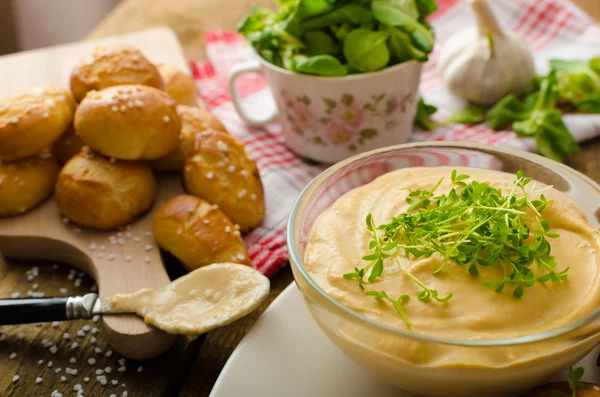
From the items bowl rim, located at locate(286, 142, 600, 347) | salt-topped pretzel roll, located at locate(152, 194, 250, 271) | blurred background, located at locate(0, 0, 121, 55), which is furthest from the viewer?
blurred background, located at locate(0, 0, 121, 55)

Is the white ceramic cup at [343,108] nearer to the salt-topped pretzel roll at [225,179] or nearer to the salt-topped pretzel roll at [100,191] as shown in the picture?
the salt-topped pretzel roll at [225,179]

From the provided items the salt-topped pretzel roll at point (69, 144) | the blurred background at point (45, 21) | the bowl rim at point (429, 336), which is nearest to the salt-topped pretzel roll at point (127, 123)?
the salt-topped pretzel roll at point (69, 144)

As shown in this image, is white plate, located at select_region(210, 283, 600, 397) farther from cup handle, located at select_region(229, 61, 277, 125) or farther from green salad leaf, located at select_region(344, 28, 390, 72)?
cup handle, located at select_region(229, 61, 277, 125)

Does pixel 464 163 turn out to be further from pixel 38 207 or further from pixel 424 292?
pixel 38 207

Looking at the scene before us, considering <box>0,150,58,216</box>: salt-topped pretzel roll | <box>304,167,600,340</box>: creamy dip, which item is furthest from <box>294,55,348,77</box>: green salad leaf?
<box>0,150,58,216</box>: salt-topped pretzel roll

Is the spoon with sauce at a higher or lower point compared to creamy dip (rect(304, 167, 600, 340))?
lower

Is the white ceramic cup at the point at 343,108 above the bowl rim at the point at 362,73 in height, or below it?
below

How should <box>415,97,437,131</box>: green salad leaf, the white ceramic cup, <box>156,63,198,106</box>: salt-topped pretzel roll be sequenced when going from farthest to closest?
<box>415,97,437,131</box>: green salad leaf → <box>156,63,198,106</box>: salt-topped pretzel roll → the white ceramic cup
